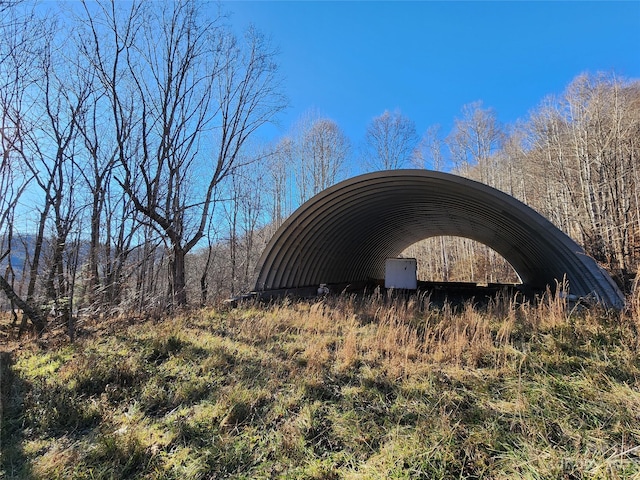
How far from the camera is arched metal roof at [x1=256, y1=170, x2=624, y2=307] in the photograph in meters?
7.18

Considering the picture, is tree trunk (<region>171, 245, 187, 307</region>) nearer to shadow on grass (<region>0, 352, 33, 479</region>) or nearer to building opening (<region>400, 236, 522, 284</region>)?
shadow on grass (<region>0, 352, 33, 479</region>)

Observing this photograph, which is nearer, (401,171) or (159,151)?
(401,171)

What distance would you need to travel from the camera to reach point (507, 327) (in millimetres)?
4867

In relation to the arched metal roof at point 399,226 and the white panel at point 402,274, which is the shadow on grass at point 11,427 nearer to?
the arched metal roof at point 399,226

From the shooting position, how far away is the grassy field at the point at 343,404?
269cm

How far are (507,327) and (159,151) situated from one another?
446 inches

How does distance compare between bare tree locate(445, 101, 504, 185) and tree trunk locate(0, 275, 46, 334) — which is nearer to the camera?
tree trunk locate(0, 275, 46, 334)

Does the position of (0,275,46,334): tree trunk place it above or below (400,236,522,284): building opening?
below

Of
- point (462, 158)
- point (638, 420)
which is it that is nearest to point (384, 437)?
point (638, 420)

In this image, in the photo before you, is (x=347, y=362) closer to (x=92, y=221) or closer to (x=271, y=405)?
(x=271, y=405)

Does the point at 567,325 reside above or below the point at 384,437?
above

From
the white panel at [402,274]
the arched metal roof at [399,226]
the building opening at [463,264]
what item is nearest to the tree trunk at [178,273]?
the arched metal roof at [399,226]

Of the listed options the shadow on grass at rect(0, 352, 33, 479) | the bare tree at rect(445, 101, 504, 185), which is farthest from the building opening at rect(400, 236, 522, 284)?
the shadow on grass at rect(0, 352, 33, 479)

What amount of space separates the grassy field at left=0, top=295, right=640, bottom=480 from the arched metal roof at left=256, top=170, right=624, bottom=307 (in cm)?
224
